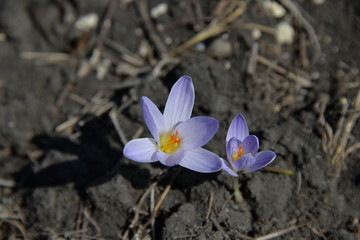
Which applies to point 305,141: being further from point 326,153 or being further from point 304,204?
point 304,204

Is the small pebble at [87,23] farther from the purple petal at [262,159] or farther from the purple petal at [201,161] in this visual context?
the purple petal at [262,159]

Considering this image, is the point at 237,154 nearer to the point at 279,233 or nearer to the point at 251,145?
the point at 251,145

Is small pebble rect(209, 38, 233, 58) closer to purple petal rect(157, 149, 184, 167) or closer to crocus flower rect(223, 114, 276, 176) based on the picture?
crocus flower rect(223, 114, 276, 176)

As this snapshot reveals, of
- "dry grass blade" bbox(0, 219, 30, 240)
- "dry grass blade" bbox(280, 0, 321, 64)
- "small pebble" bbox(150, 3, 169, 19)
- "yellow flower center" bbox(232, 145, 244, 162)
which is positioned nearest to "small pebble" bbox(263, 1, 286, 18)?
"dry grass blade" bbox(280, 0, 321, 64)

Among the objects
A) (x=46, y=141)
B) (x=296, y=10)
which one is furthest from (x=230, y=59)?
(x=46, y=141)

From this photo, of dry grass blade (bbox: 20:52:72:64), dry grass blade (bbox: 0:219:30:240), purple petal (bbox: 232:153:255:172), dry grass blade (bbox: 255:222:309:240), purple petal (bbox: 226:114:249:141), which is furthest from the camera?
dry grass blade (bbox: 20:52:72:64)

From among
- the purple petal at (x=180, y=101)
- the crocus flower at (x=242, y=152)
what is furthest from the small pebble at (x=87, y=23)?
the crocus flower at (x=242, y=152)
